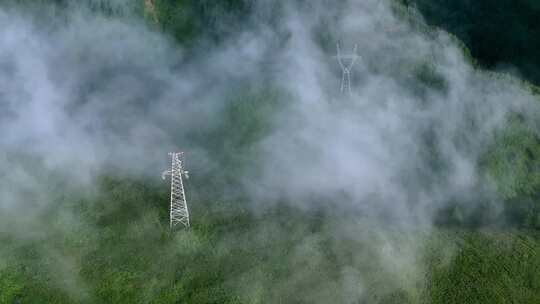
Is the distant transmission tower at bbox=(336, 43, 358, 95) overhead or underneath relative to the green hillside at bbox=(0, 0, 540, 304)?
overhead

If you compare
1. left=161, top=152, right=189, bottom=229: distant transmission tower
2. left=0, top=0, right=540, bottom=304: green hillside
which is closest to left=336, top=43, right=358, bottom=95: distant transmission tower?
left=0, top=0, right=540, bottom=304: green hillside

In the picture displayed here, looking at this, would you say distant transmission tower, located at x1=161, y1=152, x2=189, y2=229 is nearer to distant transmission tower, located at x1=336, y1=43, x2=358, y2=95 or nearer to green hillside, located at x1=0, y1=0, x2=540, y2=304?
→ green hillside, located at x1=0, y1=0, x2=540, y2=304

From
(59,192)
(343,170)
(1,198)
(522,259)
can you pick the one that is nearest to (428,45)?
(343,170)

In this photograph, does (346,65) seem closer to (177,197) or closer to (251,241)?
(251,241)

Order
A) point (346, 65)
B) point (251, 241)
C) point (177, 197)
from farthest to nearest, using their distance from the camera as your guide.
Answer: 1. point (346, 65)
2. point (177, 197)
3. point (251, 241)

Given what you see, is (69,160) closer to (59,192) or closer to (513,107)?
(59,192)

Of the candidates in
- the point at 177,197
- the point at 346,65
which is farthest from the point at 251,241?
the point at 346,65

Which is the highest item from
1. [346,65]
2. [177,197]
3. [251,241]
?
[346,65]
